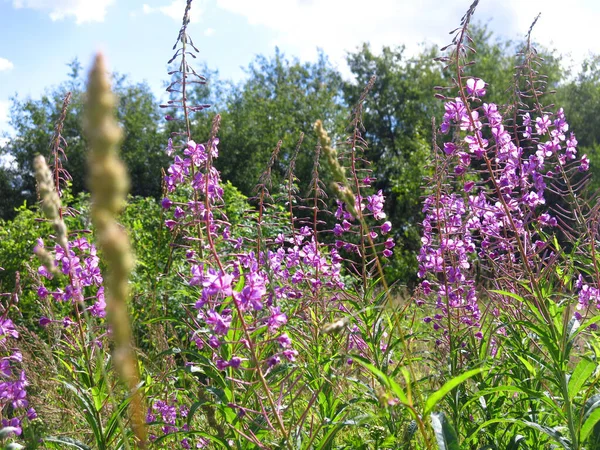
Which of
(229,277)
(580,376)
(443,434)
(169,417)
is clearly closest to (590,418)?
(580,376)

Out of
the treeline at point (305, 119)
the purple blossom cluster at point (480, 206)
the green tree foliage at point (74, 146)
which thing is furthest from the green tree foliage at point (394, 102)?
the purple blossom cluster at point (480, 206)

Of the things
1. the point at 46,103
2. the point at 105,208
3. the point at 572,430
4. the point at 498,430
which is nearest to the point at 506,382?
the point at 498,430

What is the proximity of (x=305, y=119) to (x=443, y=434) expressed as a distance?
23.1m

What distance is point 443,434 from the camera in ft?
6.03

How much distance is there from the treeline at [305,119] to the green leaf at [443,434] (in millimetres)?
18471

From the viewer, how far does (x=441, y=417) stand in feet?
6.30

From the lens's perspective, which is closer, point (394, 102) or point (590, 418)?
point (590, 418)

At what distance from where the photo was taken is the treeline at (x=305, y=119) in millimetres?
23062

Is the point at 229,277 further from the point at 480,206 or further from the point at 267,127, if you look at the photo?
the point at 267,127

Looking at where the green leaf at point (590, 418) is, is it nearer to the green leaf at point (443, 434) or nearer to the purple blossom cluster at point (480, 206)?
the green leaf at point (443, 434)

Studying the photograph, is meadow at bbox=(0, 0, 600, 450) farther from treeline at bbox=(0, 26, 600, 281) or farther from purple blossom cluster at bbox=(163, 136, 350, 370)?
treeline at bbox=(0, 26, 600, 281)

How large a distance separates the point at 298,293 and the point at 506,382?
1.30 metres

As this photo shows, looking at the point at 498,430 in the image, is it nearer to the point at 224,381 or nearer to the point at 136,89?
the point at 224,381

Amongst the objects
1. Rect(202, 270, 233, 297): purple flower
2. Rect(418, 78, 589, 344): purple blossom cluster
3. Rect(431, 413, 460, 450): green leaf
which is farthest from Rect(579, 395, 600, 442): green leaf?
Rect(202, 270, 233, 297): purple flower
